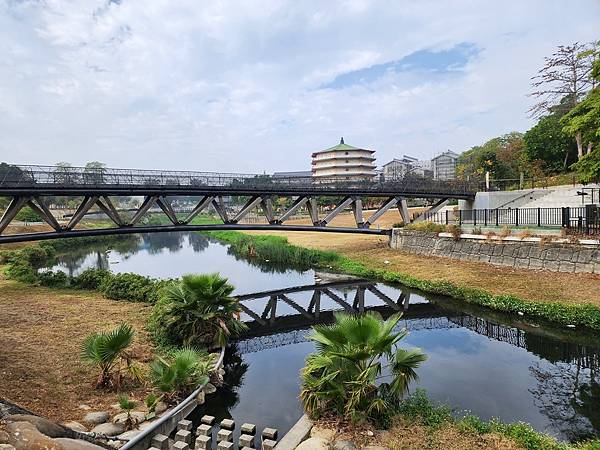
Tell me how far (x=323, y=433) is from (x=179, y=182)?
19037mm

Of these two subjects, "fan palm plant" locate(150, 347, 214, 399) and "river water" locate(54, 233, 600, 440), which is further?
"river water" locate(54, 233, 600, 440)

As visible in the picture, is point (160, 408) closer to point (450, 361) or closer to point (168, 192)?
point (450, 361)

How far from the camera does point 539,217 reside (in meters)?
22.7

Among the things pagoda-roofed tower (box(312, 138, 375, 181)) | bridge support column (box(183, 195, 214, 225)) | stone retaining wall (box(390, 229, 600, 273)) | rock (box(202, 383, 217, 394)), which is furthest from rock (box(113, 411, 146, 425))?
pagoda-roofed tower (box(312, 138, 375, 181))

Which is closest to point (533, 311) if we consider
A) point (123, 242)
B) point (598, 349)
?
point (598, 349)

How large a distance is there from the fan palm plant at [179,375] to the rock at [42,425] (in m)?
3.38

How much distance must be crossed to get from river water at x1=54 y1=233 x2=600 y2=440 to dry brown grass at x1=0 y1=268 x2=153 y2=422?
291 cm

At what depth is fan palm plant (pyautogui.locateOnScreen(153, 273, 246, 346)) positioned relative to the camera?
11.1m

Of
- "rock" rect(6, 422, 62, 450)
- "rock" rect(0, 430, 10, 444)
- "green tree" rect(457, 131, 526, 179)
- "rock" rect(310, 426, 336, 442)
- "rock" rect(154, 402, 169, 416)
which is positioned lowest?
"rock" rect(154, 402, 169, 416)

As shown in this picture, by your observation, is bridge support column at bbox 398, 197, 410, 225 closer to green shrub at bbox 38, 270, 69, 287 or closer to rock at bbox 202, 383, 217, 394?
rock at bbox 202, 383, 217, 394

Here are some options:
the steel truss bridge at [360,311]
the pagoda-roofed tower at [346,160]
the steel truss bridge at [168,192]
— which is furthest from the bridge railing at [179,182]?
the pagoda-roofed tower at [346,160]

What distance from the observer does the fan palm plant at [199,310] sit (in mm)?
11062

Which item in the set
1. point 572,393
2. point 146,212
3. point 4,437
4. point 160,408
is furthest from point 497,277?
point 146,212

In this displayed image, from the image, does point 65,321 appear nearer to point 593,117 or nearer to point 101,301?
point 101,301
